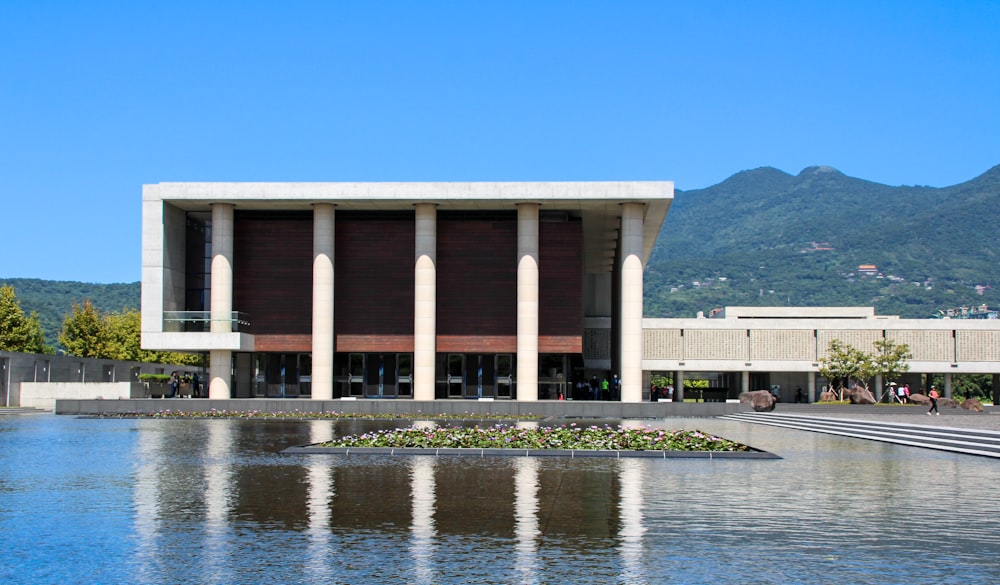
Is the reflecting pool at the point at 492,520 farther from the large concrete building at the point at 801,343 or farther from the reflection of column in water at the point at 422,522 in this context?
the large concrete building at the point at 801,343

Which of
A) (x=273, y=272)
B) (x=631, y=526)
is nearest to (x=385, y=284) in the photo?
(x=273, y=272)

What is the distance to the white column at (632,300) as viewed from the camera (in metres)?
56.9

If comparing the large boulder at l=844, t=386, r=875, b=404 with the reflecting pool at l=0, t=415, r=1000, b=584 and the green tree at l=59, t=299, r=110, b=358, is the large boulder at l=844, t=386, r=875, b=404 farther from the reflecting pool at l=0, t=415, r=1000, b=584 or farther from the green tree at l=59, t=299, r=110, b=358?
the green tree at l=59, t=299, r=110, b=358

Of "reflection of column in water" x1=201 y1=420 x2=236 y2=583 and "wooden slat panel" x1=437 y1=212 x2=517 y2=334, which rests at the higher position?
"wooden slat panel" x1=437 y1=212 x2=517 y2=334

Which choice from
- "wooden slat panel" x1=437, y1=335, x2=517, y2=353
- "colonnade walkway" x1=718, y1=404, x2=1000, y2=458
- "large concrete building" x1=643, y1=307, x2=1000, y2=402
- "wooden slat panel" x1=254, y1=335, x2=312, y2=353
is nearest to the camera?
"colonnade walkway" x1=718, y1=404, x2=1000, y2=458

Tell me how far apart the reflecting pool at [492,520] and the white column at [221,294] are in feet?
113

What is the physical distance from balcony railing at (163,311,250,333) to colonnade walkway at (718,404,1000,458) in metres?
26.6

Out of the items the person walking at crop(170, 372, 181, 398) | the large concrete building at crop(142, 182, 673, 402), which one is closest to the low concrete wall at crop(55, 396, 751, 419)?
the large concrete building at crop(142, 182, 673, 402)

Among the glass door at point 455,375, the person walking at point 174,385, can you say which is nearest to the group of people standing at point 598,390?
the glass door at point 455,375

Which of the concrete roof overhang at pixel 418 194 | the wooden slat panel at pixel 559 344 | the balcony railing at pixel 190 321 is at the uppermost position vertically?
the concrete roof overhang at pixel 418 194

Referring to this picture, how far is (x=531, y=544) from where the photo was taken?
11.5 m

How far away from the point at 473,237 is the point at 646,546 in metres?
48.0

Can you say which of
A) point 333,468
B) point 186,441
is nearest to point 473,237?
point 186,441

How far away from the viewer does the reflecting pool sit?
10.2m
